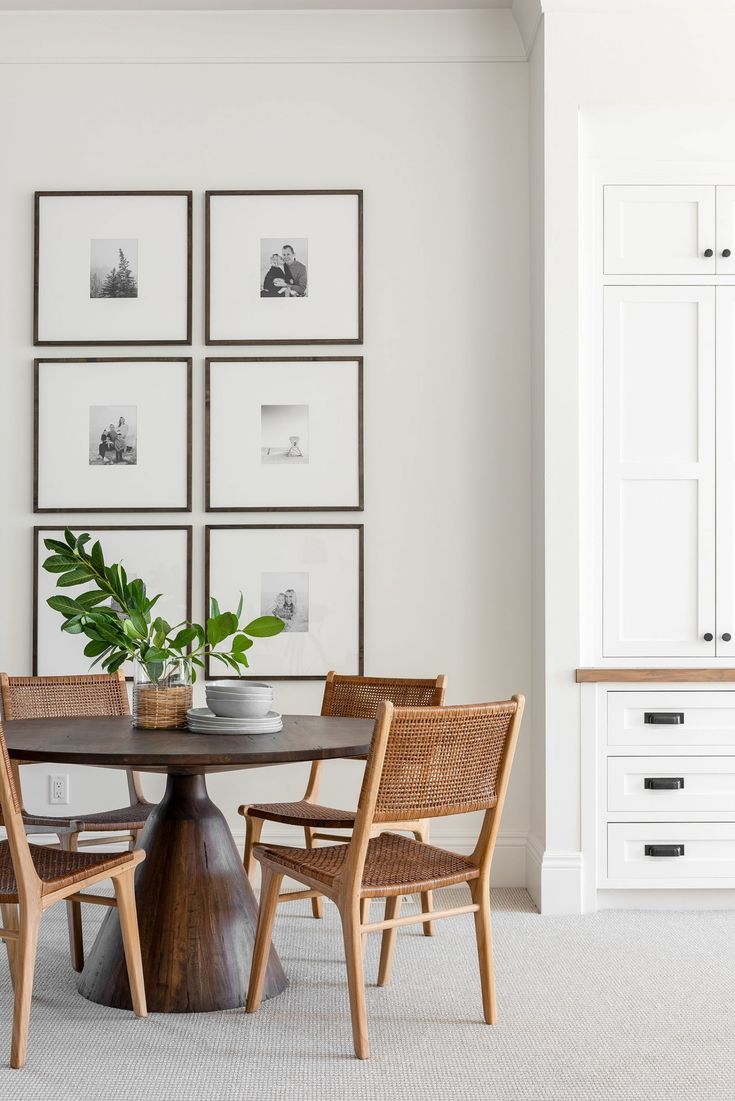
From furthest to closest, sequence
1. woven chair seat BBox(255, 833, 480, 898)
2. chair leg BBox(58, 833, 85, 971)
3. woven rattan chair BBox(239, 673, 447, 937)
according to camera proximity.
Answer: woven rattan chair BBox(239, 673, 447, 937) → chair leg BBox(58, 833, 85, 971) → woven chair seat BBox(255, 833, 480, 898)

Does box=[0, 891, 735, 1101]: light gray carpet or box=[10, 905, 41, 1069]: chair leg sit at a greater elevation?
box=[10, 905, 41, 1069]: chair leg

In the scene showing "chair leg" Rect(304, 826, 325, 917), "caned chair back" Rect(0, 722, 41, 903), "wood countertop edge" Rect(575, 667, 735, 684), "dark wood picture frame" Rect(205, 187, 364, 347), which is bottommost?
"chair leg" Rect(304, 826, 325, 917)

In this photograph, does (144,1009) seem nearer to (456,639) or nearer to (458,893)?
(458,893)

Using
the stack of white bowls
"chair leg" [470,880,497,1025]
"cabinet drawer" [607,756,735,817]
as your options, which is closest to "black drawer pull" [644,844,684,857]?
"cabinet drawer" [607,756,735,817]

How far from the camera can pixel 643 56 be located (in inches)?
142

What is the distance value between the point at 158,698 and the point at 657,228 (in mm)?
2444

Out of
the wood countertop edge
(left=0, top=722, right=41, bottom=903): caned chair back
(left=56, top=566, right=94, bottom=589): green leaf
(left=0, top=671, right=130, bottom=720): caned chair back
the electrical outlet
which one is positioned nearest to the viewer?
(left=0, top=722, right=41, bottom=903): caned chair back

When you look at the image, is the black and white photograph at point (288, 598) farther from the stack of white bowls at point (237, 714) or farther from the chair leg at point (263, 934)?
the chair leg at point (263, 934)

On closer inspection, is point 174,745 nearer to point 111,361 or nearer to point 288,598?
point 288,598

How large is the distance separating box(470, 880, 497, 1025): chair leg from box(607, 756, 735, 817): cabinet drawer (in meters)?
1.22

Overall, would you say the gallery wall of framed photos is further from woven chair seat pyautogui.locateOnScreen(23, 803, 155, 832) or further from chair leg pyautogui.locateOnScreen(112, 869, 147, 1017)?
chair leg pyautogui.locateOnScreen(112, 869, 147, 1017)

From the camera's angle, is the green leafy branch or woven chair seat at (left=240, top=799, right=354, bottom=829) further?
woven chair seat at (left=240, top=799, right=354, bottom=829)

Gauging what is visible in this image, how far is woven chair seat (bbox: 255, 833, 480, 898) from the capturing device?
89.4 inches

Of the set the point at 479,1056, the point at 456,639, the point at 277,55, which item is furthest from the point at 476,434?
the point at 479,1056
